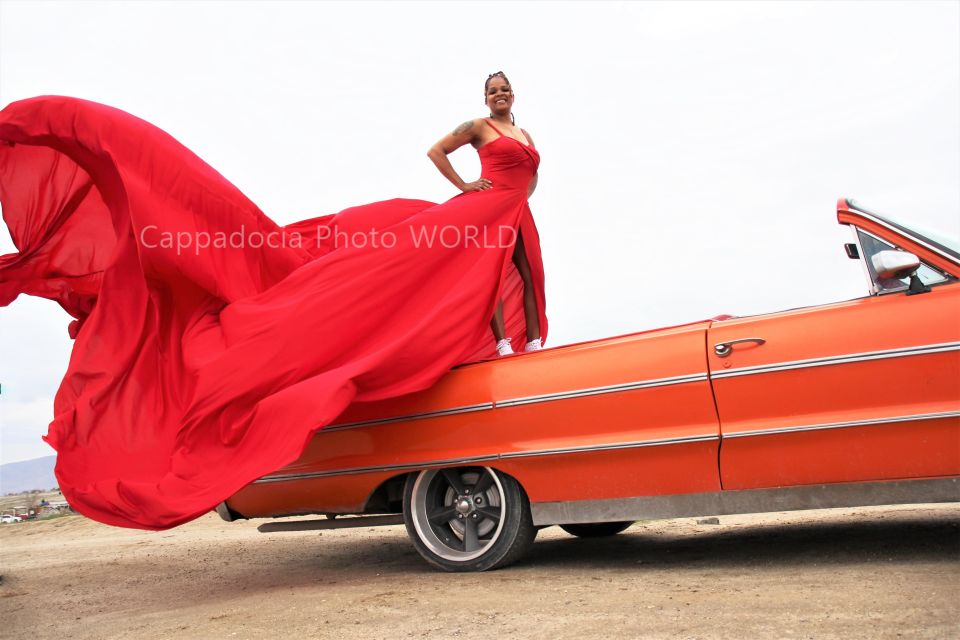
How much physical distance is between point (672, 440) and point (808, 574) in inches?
33.9

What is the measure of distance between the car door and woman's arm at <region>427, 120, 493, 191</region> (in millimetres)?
2087

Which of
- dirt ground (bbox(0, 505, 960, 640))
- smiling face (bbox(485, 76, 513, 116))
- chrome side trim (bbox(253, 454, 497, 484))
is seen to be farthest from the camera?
smiling face (bbox(485, 76, 513, 116))

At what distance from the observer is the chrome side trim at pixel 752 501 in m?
4.00

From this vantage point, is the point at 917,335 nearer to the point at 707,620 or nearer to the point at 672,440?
the point at 672,440

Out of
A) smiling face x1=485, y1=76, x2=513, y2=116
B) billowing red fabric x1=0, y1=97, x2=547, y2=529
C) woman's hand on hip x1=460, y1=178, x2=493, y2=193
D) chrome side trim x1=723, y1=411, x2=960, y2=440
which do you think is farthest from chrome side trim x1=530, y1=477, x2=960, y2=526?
smiling face x1=485, y1=76, x2=513, y2=116

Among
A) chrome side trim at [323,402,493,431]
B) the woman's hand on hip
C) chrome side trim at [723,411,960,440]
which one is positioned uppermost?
the woman's hand on hip

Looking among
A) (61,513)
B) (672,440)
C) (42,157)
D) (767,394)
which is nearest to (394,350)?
(672,440)

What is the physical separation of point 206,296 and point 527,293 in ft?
6.94

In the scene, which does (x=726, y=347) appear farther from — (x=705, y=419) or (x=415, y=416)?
(x=415, y=416)

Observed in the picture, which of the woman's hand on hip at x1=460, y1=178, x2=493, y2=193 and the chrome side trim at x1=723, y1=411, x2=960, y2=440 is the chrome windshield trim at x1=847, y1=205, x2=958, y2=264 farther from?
the woman's hand on hip at x1=460, y1=178, x2=493, y2=193

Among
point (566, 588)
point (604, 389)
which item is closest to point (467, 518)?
point (566, 588)

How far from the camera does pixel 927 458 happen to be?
3.97 meters

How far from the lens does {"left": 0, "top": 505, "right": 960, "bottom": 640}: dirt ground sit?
344 cm

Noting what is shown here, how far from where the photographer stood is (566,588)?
4.33 m
